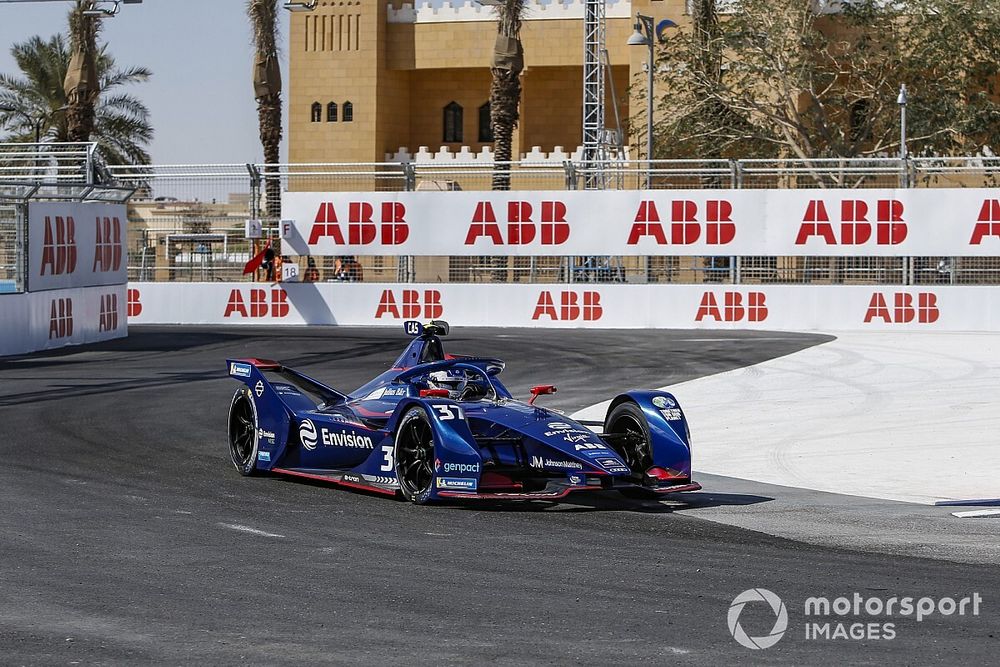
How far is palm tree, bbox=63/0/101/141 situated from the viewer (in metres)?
43.2

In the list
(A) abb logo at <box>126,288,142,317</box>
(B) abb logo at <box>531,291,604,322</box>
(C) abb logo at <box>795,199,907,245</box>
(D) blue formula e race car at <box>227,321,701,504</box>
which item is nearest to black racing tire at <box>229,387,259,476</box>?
(D) blue formula e race car at <box>227,321,701,504</box>

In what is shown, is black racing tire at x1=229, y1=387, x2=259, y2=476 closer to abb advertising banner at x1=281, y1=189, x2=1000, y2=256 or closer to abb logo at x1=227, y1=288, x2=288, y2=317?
abb advertising banner at x1=281, y1=189, x2=1000, y2=256

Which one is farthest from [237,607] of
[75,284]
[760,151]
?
[760,151]

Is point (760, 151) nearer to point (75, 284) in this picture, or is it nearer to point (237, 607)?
point (75, 284)

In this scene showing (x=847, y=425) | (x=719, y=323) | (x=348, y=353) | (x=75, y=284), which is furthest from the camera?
(x=719, y=323)

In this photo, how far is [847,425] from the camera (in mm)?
15156

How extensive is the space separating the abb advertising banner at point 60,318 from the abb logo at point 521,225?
7.90m

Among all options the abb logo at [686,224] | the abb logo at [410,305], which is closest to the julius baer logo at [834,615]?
the abb logo at [686,224]

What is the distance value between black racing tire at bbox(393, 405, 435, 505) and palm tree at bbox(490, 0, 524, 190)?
125 feet

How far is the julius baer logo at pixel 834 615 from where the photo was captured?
6473 mm

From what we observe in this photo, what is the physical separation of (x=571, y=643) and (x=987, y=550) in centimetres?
342

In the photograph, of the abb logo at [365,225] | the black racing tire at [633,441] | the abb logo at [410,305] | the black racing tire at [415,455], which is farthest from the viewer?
the abb logo at [365,225]

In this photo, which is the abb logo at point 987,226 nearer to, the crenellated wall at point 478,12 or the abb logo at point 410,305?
the abb logo at point 410,305

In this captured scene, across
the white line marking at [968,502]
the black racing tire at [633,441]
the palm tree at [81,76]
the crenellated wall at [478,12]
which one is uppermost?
the crenellated wall at [478,12]
